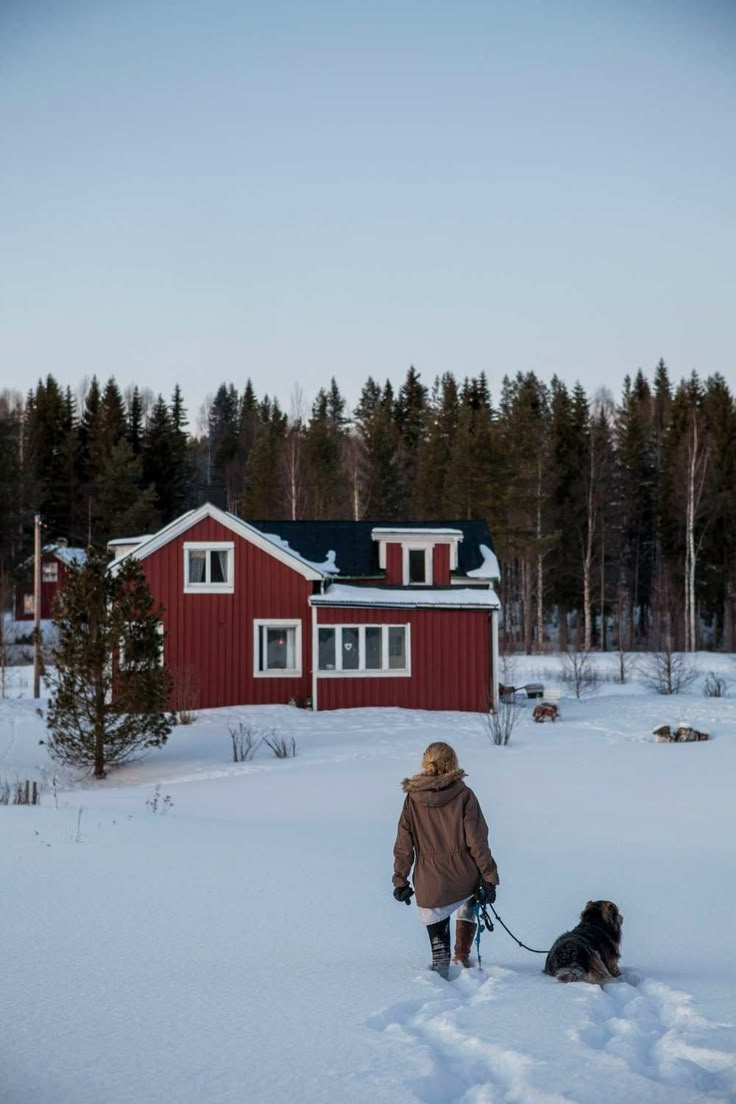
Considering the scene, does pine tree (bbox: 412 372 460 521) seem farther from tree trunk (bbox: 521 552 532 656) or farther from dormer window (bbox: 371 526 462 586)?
dormer window (bbox: 371 526 462 586)

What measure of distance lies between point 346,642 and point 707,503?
89.1 ft

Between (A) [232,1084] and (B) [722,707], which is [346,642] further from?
(A) [232,1084]

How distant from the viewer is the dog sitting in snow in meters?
5.70

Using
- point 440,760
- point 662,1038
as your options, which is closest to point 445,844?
point 440,760

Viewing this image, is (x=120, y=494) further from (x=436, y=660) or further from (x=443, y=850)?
(x=443, y=850)

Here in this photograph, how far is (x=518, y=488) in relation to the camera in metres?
44.6

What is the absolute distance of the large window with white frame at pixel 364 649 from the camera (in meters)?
24.5

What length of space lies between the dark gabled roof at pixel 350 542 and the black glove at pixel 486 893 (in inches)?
827

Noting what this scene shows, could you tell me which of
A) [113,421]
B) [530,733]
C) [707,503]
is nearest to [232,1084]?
[530,733]

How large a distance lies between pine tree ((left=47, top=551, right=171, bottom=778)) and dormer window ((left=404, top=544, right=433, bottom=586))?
11.6 metres

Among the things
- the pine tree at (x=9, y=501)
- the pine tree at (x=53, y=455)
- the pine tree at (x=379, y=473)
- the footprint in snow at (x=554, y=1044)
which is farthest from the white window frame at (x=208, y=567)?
Result: the pine tree at (x=53, y=455)

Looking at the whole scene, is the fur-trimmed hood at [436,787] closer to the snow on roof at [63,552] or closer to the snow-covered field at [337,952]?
the snow-covered field at [337,952]

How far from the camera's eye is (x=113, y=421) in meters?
57.4

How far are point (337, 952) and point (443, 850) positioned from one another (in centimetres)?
107
